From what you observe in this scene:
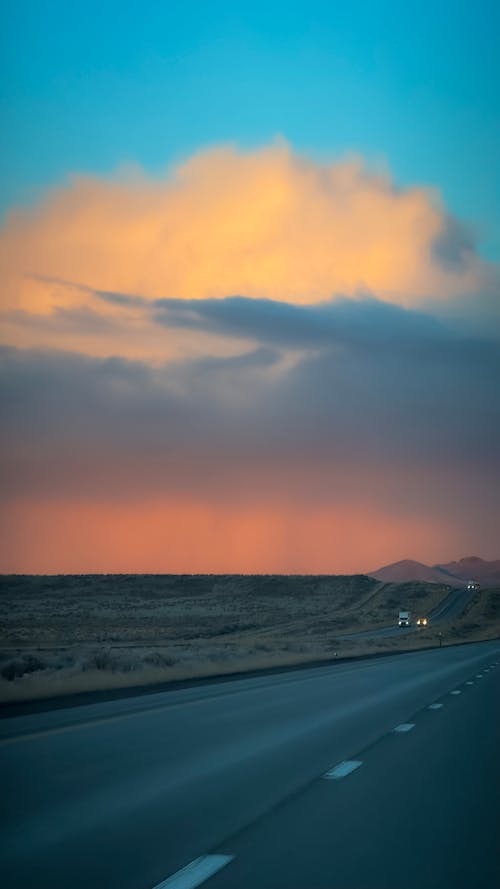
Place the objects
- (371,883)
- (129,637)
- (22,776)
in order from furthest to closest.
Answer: (129,637) < (22,776) < (371,883)

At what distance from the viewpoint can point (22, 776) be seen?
11.0 meters

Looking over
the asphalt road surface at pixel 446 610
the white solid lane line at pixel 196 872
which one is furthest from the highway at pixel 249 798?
the asphalt road surface at pixel 446 610

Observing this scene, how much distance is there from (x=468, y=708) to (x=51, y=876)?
14532mm

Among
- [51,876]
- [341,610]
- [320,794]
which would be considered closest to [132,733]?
[320,794]

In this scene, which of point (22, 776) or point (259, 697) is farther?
point (259, 697)

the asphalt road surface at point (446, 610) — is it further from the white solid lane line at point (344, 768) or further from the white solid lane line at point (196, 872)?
the white solid lane line at point (196, 872)

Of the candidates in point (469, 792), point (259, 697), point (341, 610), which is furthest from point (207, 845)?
point (341, 610)

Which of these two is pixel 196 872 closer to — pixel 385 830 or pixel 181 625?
pixel 385 830

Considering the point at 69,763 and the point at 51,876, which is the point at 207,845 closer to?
the point at 51,876

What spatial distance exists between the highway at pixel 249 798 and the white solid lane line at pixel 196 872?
1 cm

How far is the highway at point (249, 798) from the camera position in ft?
22.6

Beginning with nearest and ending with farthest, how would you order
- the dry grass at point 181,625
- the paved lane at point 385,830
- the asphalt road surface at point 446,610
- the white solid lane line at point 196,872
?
the white solid lane line at point 196,872 < the paved lane at point 385,830 < the dry grass at point 181,625 < the asphalt road surface at point 446,610

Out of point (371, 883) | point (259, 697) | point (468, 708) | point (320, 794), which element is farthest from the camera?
point (259, 697)

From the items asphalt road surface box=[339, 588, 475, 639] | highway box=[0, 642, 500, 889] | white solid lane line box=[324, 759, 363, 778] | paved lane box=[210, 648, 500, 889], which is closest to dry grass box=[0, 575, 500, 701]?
asphalt road surface box=[339, 588, 475, 639]
